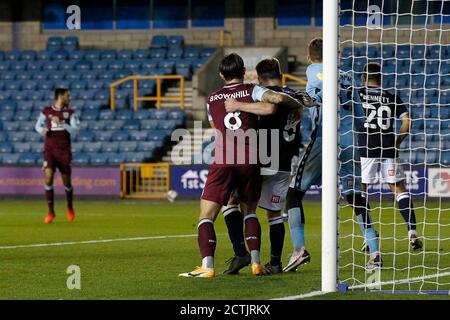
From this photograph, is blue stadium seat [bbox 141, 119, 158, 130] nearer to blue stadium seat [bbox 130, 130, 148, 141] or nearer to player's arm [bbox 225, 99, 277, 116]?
blue stadium seat [bbox 130, 130, 148, 141]

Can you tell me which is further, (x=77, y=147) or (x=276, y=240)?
(x=77, y=147)

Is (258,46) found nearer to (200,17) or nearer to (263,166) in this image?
(200,17)

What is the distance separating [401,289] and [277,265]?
166 centimetres

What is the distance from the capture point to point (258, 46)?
31.8 m

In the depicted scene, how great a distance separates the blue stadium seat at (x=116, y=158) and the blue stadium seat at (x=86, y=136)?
1.26 m

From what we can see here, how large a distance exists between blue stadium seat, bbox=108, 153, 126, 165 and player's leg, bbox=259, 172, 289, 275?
1891 cm

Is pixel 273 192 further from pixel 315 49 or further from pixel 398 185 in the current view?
pixel 398 185

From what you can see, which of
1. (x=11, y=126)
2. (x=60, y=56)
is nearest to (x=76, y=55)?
(x=60, y=56)

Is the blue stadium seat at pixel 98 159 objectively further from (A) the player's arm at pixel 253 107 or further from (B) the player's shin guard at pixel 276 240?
(A) the player's arm at pixel 253 107

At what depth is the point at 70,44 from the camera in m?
34.3

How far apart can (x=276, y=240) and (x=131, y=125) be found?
2054 cm

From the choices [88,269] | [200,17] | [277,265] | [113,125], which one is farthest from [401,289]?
[200,17]

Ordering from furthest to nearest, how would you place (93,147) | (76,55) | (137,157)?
(76,55) → (93,147) → (137,157)

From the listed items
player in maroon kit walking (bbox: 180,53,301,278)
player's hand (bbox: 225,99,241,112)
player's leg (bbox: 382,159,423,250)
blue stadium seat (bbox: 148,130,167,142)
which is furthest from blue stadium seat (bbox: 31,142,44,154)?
player's hand (bbox: 225,99,241,112)
